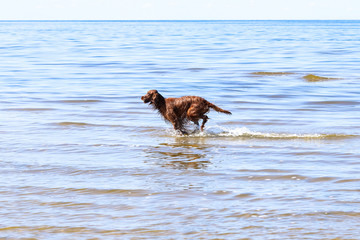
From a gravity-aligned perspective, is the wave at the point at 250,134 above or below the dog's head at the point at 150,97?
below

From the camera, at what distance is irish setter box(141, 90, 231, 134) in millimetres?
11789

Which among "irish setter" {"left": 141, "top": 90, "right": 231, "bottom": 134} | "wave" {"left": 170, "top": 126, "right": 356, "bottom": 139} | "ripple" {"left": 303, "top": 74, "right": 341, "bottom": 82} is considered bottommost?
"wave" {"left": 170, "top": 126, "right": 356, "bottom": 139}

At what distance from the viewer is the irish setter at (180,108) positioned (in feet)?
38.7

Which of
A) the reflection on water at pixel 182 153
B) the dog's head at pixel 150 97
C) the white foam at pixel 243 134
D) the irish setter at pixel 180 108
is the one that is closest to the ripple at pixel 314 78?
the white foam at pixel 243 134

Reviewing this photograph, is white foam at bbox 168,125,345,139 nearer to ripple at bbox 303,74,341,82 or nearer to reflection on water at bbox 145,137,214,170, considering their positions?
reflection on water at bbox 145,137,214,170

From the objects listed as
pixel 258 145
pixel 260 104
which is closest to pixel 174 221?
pixel 258 145

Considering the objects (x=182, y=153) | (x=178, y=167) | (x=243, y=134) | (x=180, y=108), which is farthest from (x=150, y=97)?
(x=178, y=167)

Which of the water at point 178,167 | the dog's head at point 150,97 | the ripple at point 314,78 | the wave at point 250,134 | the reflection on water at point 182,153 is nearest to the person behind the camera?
the water at point 178,167

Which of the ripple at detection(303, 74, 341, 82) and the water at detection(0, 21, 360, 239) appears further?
the ripple at detection(303, 74, 341, 82)

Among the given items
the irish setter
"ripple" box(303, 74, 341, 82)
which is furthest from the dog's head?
"ripple" box(303, 74, 341, 82)

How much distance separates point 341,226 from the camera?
6180mm

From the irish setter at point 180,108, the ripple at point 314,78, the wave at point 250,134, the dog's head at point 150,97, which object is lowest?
the wave at point 250,134

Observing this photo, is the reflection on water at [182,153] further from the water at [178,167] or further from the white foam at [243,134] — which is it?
the white foam at [243,134]

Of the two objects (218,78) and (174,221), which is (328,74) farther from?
(174,221)
